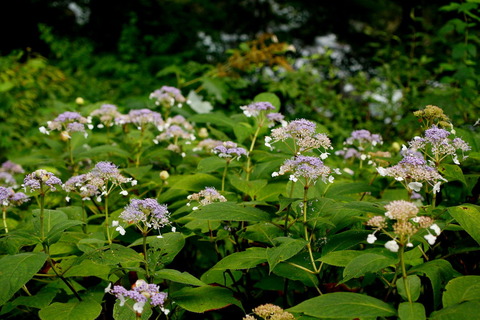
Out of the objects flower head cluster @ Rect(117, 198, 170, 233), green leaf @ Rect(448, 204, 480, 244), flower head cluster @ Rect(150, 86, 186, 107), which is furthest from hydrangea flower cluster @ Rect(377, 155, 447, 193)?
flower head cluster @ Rect(150, 86, 186, 107)

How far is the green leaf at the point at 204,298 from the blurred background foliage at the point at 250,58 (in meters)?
1.26

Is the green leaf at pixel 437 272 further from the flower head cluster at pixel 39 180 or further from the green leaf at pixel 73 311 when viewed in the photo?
the flower head cluster at pixel 39 180

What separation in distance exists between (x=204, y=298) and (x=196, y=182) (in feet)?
2.36

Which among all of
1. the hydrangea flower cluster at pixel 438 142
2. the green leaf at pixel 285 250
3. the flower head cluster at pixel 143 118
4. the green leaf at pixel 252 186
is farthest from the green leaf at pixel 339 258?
the flower head cluster at pixel 143 118

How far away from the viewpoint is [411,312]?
4.02ft

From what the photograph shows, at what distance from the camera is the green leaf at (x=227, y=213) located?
5.09ft

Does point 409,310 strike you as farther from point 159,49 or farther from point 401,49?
point 159,49

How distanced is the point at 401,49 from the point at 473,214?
13.1ft

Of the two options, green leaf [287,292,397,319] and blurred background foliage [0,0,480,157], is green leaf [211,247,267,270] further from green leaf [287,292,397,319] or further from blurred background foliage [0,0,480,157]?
blurred background foliage [0,0,480,157]

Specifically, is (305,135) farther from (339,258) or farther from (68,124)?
(68,124)

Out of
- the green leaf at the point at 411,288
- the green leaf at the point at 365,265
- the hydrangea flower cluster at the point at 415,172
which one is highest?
the hydrangea flower cluster at the point at 415,172

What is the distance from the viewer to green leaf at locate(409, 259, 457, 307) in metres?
1.44

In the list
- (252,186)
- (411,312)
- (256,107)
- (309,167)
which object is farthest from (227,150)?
(411,312)

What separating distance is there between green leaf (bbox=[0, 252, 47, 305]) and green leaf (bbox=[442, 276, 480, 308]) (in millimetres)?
1194
